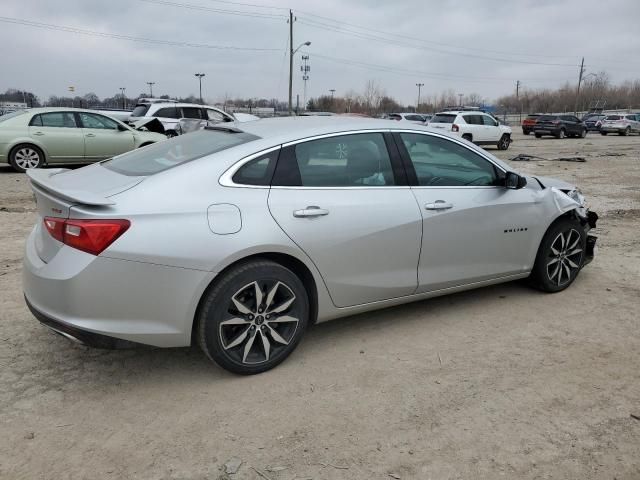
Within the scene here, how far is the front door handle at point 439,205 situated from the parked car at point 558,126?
3185 centimetres

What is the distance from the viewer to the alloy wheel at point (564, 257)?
4.65 m

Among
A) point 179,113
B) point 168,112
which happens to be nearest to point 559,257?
point 179,113

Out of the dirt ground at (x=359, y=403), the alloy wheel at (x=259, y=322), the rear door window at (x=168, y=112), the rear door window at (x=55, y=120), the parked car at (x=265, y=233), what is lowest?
the dirt ground at (x=359, y=403)

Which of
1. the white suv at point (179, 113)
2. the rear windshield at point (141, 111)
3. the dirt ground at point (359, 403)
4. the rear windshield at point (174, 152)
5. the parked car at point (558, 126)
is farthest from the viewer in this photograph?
the parked car at point (558, 126)

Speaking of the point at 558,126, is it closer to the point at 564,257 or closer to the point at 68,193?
the point at 564,257

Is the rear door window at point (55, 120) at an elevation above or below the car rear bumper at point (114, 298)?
above

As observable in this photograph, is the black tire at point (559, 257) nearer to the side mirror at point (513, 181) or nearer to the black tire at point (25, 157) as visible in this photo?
the side mirror at point (513, 181)

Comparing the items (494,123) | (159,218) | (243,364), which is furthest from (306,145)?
(494,123)

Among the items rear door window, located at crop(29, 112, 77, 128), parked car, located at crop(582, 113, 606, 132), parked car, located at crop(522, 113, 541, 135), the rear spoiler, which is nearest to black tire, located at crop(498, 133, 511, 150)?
parked car, located at crop(522, 113, 541, 135)

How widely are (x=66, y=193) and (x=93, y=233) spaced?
1.13ft

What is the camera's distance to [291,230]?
3.21 meters

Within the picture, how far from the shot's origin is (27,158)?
37.6 feet

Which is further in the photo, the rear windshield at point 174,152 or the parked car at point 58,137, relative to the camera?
the parked car at point 58,137

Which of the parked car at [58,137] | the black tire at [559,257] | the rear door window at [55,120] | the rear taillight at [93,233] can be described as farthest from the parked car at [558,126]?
the rear taillight at [93,233]
